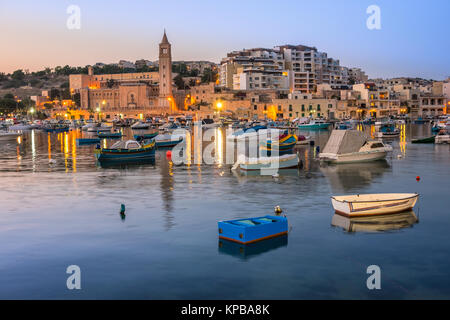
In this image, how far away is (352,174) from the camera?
3036 centimetres

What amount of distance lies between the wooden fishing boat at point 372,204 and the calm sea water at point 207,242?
714mm

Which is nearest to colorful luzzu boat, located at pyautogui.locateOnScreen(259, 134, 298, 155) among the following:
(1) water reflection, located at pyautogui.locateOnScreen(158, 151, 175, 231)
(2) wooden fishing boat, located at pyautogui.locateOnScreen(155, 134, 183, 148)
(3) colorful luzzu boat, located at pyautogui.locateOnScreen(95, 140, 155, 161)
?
(1) water reflection, located at pyautogui.locateOnScreen(158, 151, 175, 231)

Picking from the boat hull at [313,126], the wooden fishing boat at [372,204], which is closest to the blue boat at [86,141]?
the boat hull at [313,126]

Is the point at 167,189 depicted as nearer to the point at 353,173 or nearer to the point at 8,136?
the point at 353,173

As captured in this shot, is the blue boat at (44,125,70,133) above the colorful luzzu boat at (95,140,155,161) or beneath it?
above

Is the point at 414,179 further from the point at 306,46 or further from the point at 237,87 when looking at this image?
the point at 306,46

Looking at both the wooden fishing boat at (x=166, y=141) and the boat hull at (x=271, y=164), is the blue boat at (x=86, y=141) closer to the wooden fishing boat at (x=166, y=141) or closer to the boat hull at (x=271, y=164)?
the wooden fishing boat at (x=166, y=141)

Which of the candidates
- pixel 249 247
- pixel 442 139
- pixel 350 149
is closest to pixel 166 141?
pixel 350 149

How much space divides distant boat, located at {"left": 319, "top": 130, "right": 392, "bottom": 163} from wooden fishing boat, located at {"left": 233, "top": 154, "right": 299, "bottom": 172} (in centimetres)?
348

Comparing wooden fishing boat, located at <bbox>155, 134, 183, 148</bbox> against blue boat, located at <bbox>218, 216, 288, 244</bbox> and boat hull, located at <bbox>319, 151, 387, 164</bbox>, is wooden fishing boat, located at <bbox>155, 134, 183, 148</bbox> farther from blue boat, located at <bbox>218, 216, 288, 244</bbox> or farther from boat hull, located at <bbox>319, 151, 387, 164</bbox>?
blue boat, located at <bbox>218, 216, 288, 244</bbox>

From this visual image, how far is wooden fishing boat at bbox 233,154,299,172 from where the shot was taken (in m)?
31.0

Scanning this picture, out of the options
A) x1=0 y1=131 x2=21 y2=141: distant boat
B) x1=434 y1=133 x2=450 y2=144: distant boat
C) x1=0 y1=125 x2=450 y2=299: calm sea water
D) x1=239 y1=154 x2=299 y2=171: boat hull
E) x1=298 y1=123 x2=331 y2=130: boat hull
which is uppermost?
x1=298 y1=123 x2=331 y2=130: boat hull

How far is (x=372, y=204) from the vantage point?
18375 mm
